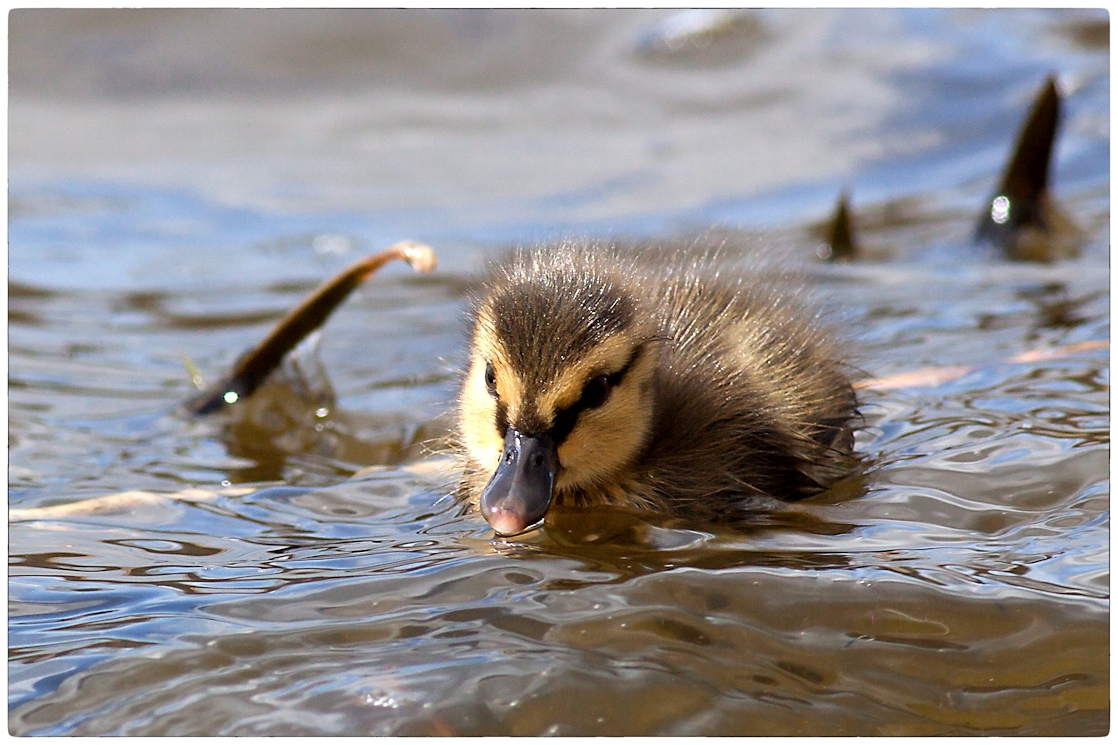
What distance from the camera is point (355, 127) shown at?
10.4m

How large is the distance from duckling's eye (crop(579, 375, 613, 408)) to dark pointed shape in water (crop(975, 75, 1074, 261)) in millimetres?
4476

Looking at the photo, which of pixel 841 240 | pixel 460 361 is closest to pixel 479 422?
pixel 460 361

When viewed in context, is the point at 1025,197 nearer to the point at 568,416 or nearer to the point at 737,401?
the point at 737,401

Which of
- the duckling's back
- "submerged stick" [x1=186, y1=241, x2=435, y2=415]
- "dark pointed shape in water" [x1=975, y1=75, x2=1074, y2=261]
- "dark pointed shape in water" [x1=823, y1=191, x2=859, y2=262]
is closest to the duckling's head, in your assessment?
the duckling's back

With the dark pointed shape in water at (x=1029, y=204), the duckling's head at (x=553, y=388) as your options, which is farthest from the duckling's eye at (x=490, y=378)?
the dark pointed shape in water at (x=1029, y=204)


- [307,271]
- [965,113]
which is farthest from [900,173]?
[307,271]

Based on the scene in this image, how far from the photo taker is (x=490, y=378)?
347 cm

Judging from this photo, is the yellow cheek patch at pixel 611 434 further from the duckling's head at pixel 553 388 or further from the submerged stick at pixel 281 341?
the submerged stick at pixel 281 341

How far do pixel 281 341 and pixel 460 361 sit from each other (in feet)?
3.75

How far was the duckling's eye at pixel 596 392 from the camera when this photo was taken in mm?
3348

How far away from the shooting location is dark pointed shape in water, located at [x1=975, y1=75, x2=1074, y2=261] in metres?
7.18

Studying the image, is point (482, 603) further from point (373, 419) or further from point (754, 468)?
point (373, 419)

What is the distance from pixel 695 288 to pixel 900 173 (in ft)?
19.8

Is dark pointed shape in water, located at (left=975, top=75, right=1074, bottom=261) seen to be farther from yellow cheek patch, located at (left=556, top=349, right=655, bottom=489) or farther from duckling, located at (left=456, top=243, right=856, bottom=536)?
yellow cheek patch, located at (left=556, top=349, right=655, bottom=489)
